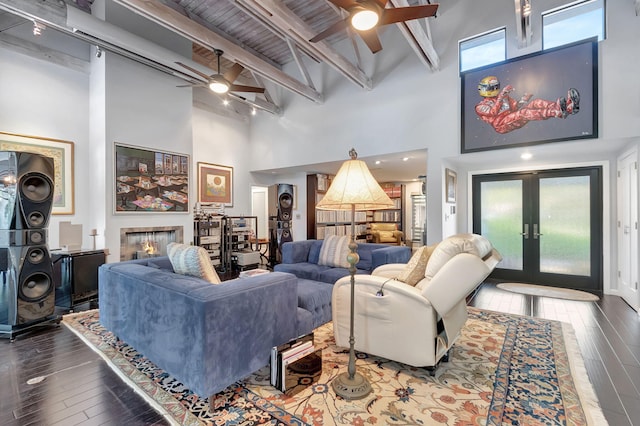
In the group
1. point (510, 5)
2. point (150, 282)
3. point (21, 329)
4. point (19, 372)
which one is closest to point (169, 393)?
point (150, 282)

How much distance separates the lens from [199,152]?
6.58m

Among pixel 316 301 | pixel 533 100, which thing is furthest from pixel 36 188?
pixel 533 100

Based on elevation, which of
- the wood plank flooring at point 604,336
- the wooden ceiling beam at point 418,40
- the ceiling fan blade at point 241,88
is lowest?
the wood plank flooring at point 604,336

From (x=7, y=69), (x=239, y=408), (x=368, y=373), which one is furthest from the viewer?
(x=7, y=69)

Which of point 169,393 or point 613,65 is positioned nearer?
point 169,393

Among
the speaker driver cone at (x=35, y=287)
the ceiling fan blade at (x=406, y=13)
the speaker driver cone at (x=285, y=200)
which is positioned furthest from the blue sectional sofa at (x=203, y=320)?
the speaker driver cone at (x=285, y=200)

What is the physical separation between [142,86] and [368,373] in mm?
5599

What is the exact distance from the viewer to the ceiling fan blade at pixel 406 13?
2.60 metres

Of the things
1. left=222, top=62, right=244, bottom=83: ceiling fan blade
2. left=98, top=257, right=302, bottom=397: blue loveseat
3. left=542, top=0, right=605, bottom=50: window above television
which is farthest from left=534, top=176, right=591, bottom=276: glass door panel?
left=222, top=62, right=244, bottom=83: ceiling fan blade

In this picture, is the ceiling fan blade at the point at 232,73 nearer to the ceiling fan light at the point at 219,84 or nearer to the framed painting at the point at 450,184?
the ceiling fan light at the point at 219,84

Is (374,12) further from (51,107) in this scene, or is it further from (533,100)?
(51,107)

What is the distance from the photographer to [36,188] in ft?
10.1

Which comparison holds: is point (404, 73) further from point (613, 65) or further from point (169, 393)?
point (169, 393)

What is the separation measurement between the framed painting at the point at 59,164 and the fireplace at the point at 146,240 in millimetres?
918
